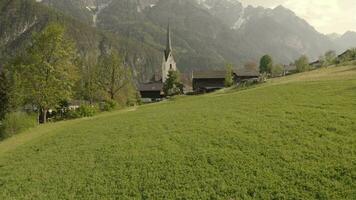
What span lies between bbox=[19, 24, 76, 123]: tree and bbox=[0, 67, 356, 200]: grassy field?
23242 mm

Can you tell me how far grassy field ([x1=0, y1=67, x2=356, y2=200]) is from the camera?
80.2 feet

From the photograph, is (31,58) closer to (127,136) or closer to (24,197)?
(127,136)

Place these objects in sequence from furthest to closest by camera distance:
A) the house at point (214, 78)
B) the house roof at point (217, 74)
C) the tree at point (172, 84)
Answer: the house roof at point (217, 74) → the house at point (214, 78) → the tree at point (172, 84)

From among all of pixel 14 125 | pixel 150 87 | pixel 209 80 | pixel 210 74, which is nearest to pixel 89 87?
pixel 14 125

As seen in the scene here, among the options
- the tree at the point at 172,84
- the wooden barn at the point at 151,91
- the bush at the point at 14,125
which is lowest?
the bush at the point at 14,125

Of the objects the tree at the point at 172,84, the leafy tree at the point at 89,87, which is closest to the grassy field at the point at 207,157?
the leafy tree at the point at 89,87

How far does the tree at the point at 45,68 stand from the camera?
64.4 m

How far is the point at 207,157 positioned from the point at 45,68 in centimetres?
4333

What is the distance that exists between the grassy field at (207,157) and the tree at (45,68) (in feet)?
76.3

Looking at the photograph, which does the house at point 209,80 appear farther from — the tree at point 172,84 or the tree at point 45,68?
the tree at point 45,68

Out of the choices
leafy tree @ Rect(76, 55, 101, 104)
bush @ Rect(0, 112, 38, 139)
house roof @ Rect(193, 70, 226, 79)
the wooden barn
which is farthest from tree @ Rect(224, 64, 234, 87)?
bush @ Rect(0, 112, 38, 139)

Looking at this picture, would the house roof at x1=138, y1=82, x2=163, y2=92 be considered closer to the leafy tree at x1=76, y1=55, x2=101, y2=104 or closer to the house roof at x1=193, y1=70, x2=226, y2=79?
the house roof at x1=193, y1=70, x2=226, y2=79

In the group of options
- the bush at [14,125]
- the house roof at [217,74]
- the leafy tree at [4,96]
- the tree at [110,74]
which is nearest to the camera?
the bush at [14,125]

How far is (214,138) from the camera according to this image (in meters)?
32.4
